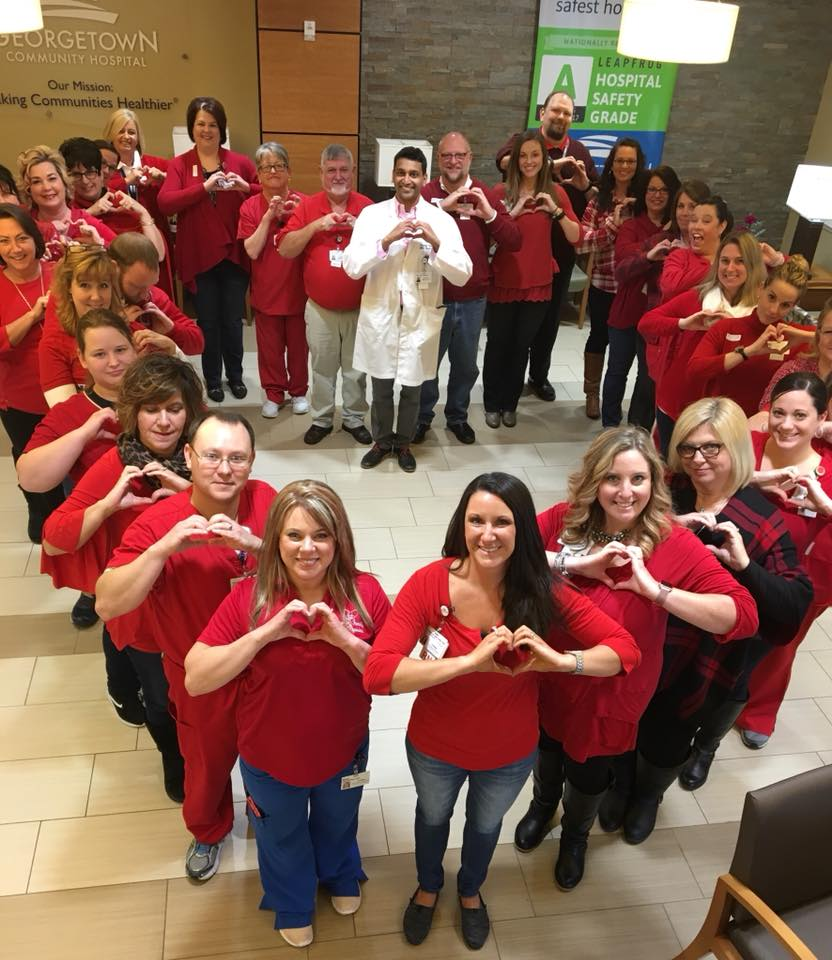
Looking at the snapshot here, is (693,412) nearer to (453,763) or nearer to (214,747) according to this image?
(453,763)

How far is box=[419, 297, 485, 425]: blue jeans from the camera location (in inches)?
197

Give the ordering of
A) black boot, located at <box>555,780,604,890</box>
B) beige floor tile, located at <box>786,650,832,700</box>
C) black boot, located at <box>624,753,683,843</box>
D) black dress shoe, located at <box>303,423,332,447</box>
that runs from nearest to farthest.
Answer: black boot, located at <box>555,780,604,890</box> → black boot, located at <box>624,753,683,843</box> → beige floor tile, located at <box>786,650,832,700</box> → black dress shoe, located at <box>303,423,332,447</box>

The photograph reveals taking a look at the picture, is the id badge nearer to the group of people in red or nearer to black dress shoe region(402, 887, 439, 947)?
the group of people in red

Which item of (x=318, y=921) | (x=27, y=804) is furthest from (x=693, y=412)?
(x=27, y=804)

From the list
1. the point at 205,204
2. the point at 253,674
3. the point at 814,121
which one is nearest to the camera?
the point at 253,674

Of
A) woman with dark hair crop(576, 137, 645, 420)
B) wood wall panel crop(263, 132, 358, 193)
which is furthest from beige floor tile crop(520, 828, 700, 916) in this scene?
wood wall panel crop(263, 132, 358, 193)

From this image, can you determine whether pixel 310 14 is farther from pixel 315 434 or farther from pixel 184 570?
pixel 184 570

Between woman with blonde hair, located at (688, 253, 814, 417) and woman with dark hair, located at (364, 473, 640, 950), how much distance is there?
1.96m

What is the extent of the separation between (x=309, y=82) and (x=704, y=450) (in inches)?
199

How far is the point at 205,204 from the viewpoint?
5.11 m

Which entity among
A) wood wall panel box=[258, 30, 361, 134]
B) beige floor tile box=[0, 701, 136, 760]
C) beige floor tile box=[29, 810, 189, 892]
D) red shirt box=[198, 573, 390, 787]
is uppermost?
wood wall panel box=[258, 30, 361, 134]

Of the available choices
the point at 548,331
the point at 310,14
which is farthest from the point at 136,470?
the point at 310,14

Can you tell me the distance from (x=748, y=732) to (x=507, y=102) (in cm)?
553

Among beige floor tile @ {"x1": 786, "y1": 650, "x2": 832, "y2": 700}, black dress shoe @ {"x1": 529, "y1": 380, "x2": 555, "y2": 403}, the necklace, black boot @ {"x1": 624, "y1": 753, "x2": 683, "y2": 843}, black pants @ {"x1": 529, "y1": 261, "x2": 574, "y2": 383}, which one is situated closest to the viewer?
the necklace
